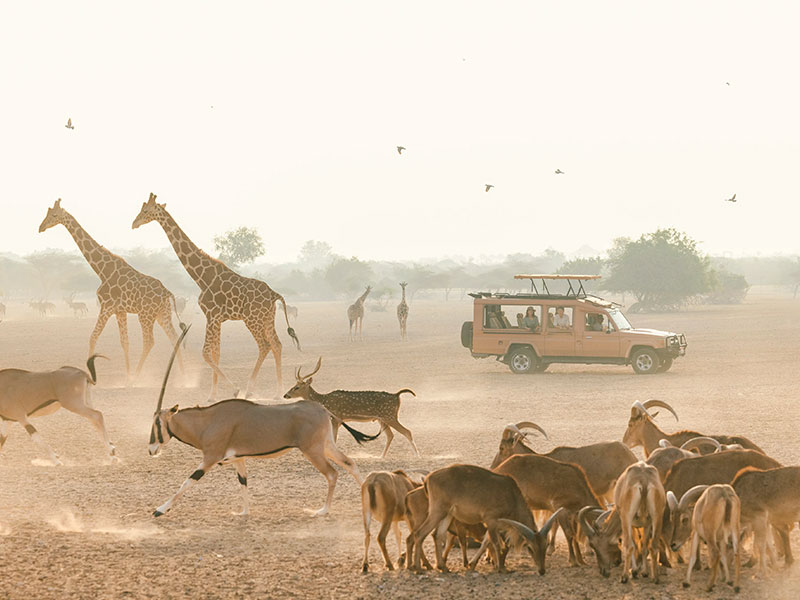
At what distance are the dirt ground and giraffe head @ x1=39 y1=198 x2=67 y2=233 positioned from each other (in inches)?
167

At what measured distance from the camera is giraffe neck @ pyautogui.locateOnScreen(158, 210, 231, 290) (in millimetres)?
22875

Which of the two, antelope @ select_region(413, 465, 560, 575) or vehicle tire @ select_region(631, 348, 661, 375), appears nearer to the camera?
antelope @ select_region(413, 465, 560, 575)

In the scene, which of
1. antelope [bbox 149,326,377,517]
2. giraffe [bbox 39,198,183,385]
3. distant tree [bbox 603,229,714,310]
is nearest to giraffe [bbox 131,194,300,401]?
giraffe [bbox 39,198,183,385]

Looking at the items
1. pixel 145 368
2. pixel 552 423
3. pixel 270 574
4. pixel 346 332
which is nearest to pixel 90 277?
pixel 346 332

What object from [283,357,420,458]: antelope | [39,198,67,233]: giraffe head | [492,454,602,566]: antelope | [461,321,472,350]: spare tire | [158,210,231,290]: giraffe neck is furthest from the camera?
[461,321,472,350]: spare tire

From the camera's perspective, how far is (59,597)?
8227mm

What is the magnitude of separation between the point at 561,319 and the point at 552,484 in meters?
18.1

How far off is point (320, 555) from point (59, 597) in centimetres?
243

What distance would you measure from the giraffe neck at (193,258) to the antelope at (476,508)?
47.7 ft

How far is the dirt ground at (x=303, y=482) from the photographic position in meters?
8.59

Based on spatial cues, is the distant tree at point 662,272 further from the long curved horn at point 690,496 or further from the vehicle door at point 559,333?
the long curved horn at point 690,496

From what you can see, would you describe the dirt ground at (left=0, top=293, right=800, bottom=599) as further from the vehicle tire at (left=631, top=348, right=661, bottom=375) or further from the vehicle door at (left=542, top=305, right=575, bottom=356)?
the vehicle door at (left=542, top=305, right=575, bottom=356)

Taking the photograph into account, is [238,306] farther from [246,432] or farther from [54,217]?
[246,432]

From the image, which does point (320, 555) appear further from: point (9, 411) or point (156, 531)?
point (9, 411)
